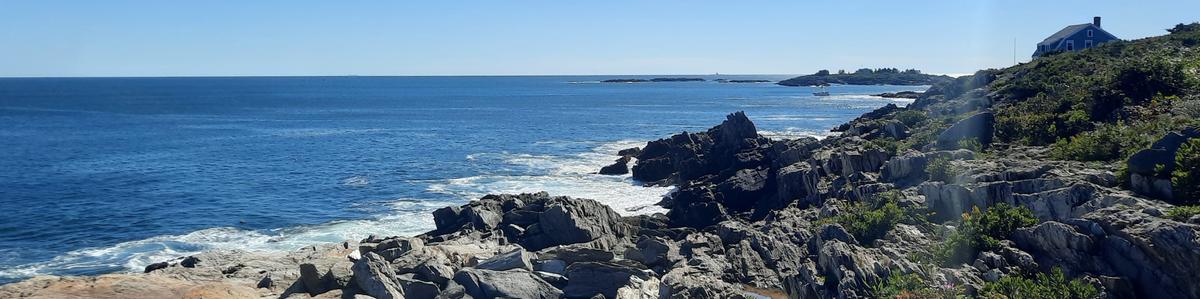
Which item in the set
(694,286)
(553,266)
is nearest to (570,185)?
(553,266)

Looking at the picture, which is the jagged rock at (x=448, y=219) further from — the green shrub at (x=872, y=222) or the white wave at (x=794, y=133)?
the white wave at (x=794, y=133)

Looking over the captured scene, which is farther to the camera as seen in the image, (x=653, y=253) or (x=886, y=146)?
(x=886, y=146)

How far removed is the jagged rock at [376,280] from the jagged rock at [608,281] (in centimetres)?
496

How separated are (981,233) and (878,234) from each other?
3.98 meters

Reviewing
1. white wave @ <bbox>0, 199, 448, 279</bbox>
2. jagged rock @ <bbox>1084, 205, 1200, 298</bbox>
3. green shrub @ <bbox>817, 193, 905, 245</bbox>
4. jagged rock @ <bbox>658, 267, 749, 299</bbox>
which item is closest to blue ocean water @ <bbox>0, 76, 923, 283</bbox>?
white wave @ <bbox>0, 199, 448, 279</bbox>

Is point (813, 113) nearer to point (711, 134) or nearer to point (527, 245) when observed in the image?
point (711, 134)

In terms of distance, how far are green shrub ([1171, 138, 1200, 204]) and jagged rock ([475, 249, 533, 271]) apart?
18.0m

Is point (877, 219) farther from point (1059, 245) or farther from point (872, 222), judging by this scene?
point (1059, 245)

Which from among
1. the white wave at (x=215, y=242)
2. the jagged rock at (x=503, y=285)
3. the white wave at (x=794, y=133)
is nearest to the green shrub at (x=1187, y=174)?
the jagged rock at (x=503, y=285)

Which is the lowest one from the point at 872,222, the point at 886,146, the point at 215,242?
the point at 215,242

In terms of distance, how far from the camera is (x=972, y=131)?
1521 inches

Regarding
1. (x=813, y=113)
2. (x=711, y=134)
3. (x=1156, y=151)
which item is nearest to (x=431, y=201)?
(x=711, y=134)

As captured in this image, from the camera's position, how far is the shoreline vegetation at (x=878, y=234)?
21359 millimetres

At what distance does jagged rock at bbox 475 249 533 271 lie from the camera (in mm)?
27625
